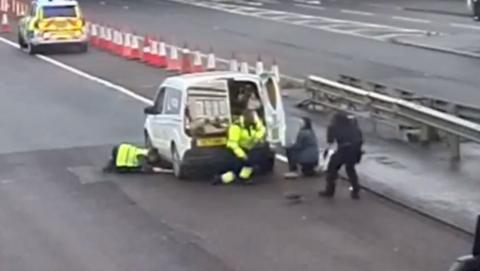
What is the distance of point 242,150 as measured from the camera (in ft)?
65.3

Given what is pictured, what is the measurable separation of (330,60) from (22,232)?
23.6 meters

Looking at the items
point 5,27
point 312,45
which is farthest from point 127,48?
point 5,27

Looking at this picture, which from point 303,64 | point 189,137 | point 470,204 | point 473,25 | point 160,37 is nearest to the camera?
point 470,204

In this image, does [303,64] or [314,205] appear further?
[303,64]

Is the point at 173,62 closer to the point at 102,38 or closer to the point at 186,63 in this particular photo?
the point at 186,63

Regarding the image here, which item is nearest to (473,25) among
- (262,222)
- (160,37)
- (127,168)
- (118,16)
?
(160,37)

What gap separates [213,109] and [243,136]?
0.73 meters

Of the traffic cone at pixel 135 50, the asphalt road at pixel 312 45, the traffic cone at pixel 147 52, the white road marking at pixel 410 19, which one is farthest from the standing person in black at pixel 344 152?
the white road marking at pixel 410 19

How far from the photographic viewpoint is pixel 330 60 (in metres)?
39.2

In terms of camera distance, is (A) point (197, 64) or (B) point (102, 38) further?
(B) point (102, 38)

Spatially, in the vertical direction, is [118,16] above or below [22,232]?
below

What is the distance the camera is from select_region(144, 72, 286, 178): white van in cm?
2005

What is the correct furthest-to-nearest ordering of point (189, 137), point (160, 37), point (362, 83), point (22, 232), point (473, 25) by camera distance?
point (473, 25) → point (160, 37) → point (362, 83) → point (189, 137) → point (22, 232)

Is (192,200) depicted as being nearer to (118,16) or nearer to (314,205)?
(314,205)
